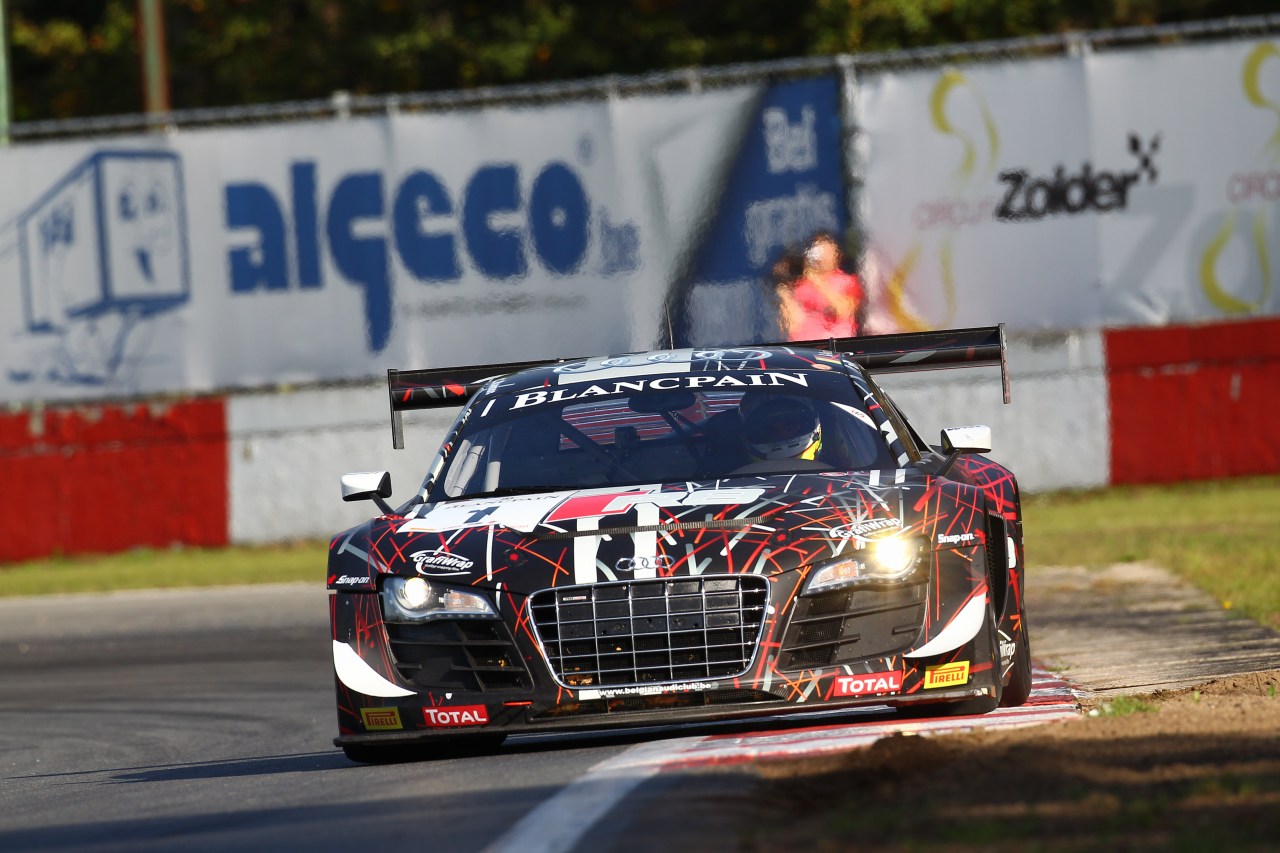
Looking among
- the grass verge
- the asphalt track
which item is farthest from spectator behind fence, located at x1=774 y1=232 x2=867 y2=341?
the asphalt track

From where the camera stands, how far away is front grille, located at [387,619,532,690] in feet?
22.7

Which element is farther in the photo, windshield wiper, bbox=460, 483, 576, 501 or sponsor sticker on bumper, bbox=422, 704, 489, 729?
windshield wiper, bbox=460, 483, 576, 501

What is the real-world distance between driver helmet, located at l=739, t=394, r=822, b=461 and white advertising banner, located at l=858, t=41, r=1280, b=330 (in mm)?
11495

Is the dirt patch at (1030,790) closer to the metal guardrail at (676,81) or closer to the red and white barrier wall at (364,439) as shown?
the red and white barrier wall at (364,439)

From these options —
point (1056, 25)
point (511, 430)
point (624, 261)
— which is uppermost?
point (1056, 25)

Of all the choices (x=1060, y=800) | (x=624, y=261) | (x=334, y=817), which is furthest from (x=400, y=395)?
(x=624, y=261)

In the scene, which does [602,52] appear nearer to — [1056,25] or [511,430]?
[1056,25]

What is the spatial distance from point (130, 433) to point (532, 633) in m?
14.0

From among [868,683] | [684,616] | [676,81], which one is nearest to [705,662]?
[684,616]

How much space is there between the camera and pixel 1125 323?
64.3 feet

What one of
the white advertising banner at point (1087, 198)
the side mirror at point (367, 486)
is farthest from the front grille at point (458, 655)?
the white advertising banner at point (1087, 198)

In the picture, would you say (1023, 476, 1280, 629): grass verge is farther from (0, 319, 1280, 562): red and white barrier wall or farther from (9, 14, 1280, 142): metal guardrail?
(9, 14, 1280, 142): metal guardrail

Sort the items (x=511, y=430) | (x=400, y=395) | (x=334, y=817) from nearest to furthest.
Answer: (x=334, y=817) → (x=511, y=430) → (x=400, y=395)

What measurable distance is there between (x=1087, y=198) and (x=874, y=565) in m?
13.4
